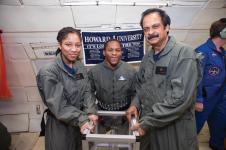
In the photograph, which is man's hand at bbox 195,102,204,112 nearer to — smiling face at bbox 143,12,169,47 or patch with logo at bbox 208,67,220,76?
patch with logo at bbox 208,67,220,76

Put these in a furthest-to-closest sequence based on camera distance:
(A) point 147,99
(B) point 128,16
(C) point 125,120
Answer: (B) point 128,16
(C) point 125,120
(A) point 147,99

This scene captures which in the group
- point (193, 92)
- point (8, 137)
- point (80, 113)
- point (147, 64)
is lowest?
point (8, 137)

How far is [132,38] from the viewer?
2.57 meters

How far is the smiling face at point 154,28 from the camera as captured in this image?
1563mm

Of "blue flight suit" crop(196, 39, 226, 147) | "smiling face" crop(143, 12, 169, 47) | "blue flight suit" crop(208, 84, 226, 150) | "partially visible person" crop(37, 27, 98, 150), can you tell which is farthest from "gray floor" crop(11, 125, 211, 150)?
"smiling face" crop(143, 12, 169, 47)

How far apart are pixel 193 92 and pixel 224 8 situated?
156 cm

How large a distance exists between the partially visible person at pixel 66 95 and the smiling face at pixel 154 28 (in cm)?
52

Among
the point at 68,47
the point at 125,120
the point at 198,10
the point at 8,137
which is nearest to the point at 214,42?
the point at 198,10

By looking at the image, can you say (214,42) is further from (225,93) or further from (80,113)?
(80,113)

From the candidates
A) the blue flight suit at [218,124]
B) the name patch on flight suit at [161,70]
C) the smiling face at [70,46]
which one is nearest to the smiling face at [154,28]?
the name patch on flight suit at [161,70]

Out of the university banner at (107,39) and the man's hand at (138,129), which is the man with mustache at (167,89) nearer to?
the man's hand at (138,129)

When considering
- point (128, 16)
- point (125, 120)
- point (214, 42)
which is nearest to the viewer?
point (125, 120)

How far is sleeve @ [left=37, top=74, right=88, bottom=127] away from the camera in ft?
5.35

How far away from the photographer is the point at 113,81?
2.18 metres
